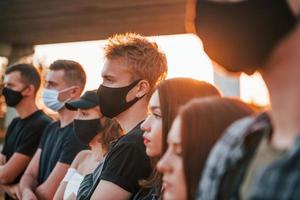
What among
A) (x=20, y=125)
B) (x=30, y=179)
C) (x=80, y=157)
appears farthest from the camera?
(x=20, y=125)

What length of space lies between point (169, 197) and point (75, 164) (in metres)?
2.02

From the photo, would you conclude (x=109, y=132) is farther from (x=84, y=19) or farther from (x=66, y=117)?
(x=84, y=19)

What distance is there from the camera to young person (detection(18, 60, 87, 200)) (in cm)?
391

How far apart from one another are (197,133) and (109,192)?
3.72 ft

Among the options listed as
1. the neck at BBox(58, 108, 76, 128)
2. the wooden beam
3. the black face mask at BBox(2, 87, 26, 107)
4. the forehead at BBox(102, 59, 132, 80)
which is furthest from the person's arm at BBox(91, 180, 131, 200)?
the wooden beam

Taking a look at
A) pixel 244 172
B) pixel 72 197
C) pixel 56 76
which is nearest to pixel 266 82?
pixel 244 172

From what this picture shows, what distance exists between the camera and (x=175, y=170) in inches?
62.7

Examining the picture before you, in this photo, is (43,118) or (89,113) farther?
(43,118)

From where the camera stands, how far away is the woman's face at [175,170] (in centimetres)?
157

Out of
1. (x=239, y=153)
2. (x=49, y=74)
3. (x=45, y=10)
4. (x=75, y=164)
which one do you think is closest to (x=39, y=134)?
(x=49, y=74)

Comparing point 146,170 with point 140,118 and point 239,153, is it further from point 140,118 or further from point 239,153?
point 239,153

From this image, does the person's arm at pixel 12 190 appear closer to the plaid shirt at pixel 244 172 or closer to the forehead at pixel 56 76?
the forehead at pixel 56 76

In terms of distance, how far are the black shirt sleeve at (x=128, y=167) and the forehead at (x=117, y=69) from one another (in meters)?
0.51

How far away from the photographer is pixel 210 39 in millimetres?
1318
